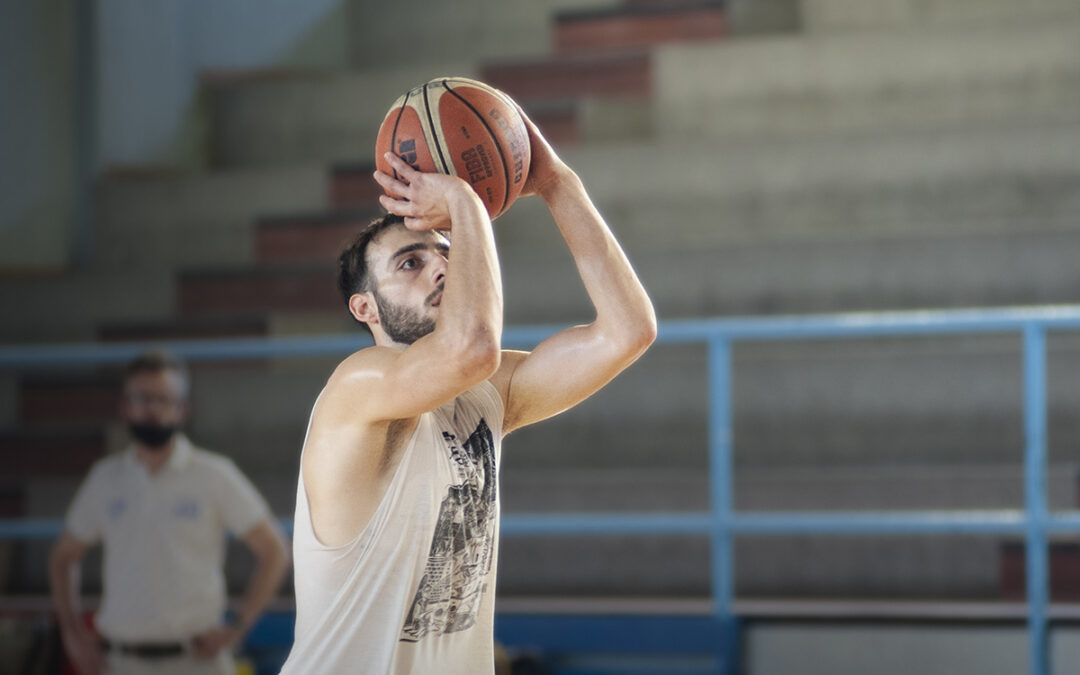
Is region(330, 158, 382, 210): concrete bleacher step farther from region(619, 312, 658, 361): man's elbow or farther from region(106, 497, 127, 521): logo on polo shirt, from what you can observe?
region(619, 312, 658, 361): man's elbow

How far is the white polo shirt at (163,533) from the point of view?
407 centimetres

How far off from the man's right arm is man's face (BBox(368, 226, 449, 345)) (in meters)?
2.49

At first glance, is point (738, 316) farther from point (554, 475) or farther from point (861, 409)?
point (554, 475)

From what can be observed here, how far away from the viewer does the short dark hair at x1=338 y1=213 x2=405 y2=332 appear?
2.16 metres

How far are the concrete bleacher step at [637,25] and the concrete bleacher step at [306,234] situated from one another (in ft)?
5.24

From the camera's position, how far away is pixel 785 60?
6375mm

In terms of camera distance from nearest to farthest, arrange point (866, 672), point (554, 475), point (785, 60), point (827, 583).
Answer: point (866, 672) < point (827, 583) < point (554, 475) < point (785, 60)

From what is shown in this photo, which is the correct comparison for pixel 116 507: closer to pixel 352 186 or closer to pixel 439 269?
pixel 439 269

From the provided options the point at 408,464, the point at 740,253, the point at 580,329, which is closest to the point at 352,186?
the point at 740,253

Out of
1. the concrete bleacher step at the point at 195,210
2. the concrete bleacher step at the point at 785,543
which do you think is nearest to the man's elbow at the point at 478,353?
the concrete bleacher step at the point at 785,543

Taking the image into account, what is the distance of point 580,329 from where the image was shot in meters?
2.29

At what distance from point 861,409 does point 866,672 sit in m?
1.39

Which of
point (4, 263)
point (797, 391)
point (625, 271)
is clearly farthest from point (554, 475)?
point (4, 263)

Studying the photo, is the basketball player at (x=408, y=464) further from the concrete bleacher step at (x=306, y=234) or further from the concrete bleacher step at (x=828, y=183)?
the concrete bleacher step at (x=306, y=234)
